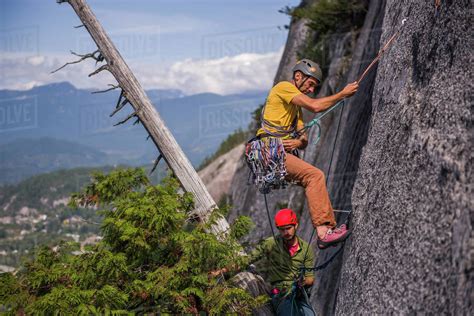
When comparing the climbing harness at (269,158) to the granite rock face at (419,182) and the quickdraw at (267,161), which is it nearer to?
the quickdraw at (267,161)

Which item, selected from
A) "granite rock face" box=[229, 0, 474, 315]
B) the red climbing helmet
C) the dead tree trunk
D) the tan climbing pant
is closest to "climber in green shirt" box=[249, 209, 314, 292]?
the red climbing helmet

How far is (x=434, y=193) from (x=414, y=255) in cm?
61

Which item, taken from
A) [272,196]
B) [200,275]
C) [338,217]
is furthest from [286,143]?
[272,196]

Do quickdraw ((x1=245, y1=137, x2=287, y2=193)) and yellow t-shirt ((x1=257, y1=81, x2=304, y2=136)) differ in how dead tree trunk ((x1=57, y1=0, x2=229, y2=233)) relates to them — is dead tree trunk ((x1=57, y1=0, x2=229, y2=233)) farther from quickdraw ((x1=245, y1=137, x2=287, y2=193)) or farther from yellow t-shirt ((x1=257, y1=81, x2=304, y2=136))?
yellow t-shirt ((x1=257, y1=81, x2=304, y2=136))

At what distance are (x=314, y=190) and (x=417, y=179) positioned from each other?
2467 millimetres

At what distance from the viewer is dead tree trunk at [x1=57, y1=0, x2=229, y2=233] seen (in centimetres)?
1009

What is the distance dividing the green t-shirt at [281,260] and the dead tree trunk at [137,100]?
179cm

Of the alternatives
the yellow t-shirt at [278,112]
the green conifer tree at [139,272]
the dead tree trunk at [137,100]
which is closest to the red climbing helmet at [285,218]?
the green conifer tree at [139,272]

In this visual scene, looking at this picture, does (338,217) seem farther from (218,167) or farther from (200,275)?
(218,167)

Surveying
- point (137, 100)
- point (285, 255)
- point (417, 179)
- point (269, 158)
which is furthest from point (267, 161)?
point (137, 100)

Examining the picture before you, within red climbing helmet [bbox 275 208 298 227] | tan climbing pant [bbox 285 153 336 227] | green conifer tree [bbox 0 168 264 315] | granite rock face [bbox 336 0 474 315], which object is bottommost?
green conifer tree [bbox 0 168 264 315]

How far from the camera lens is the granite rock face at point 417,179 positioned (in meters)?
4.48

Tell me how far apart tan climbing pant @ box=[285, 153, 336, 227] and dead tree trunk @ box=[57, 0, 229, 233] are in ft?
8.65

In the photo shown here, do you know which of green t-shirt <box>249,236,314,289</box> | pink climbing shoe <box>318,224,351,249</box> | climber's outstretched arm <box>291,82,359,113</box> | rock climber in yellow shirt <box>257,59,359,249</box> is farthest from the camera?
green t-shirt <box>249,236,314,289</box>
